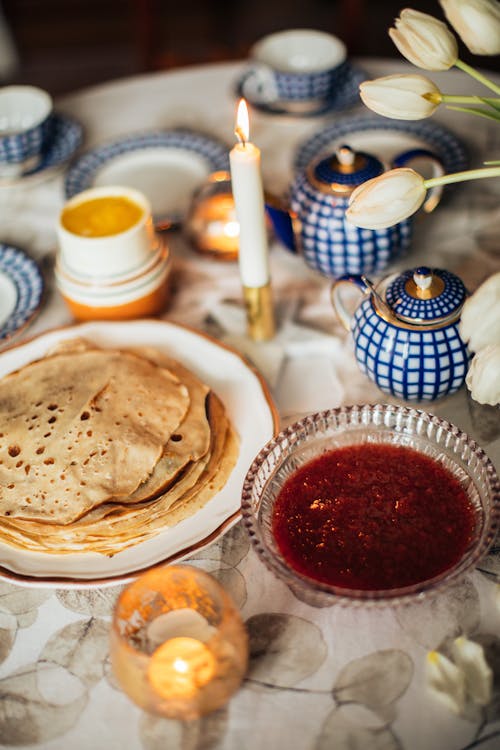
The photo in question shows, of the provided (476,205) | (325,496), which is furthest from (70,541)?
(476,205)

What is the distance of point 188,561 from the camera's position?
826mm

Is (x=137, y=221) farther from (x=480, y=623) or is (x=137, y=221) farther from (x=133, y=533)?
(x=480, y=623)

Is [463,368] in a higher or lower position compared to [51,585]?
higher

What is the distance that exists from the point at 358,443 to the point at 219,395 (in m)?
0.20

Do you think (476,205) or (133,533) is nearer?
(133,533)

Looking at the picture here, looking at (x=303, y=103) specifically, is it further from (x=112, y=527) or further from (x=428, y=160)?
(x=112, y=527)

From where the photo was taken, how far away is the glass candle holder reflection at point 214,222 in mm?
1184

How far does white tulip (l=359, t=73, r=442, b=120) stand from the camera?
738mm

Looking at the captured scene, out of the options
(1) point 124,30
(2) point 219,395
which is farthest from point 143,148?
(1) point 124,30

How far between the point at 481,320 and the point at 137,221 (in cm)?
57

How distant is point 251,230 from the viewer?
97 cm

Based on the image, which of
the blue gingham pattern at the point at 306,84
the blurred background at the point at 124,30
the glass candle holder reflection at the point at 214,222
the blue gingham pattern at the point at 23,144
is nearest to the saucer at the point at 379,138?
the blue gingham pattern at the point at 306,84

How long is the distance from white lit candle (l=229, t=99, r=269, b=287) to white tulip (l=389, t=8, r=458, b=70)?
22 cm

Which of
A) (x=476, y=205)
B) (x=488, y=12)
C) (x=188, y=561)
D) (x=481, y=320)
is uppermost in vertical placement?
(x=488, y=12)
